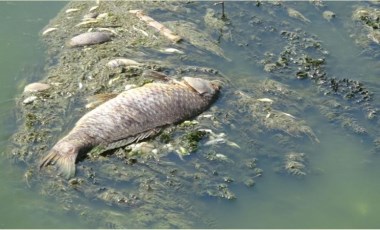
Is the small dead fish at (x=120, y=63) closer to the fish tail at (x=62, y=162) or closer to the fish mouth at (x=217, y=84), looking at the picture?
the fish mouth at (x=217, y=84)

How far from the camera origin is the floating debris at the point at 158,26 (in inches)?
247

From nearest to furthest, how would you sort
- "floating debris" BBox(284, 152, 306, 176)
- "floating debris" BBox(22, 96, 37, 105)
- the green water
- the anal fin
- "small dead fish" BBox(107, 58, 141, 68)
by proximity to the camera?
the green water
the anal fin
"floating debris" BBox(284, 152, 306, 176)
"floating debris" BBox(22, 96, 37, 105)
"small dead fish" BBox(107, 58, 141, 68)

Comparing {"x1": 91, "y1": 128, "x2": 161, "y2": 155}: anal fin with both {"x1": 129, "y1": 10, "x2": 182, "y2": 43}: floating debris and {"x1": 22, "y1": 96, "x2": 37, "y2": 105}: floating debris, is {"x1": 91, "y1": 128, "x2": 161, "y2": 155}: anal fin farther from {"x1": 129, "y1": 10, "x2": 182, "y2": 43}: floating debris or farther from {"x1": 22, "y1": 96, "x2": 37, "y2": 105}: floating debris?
{"x1": 129, "y1": 10, "x2": 182, "y2": 43}: floating debris

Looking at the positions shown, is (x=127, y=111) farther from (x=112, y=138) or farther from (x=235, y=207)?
(x=235, y=207)

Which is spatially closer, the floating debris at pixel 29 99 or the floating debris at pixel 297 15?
the floating debris at pixel 29 99

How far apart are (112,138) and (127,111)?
27cm

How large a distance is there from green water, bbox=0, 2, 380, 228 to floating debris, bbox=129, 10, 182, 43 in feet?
2.04

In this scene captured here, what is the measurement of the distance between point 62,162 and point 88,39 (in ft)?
6.29

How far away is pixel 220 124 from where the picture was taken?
5.26m

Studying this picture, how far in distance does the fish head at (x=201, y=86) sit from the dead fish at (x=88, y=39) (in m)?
1.18

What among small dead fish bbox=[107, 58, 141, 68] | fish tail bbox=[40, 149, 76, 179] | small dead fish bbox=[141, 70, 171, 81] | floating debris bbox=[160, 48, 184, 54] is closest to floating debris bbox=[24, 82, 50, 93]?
small dead fish bbox=[107, 58, 141, 68]

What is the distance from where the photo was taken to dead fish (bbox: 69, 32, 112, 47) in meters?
6.11

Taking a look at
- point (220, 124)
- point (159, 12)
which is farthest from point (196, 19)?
point (220, 124)

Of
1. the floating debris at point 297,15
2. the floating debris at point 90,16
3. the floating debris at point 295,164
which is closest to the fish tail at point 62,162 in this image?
the floating debris at point 295,164
